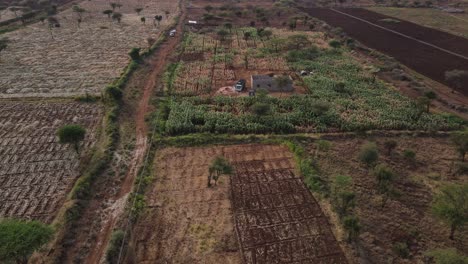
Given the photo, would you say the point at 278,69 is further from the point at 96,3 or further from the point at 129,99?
the point at 96,3

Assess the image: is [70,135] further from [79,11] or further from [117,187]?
[79,11]

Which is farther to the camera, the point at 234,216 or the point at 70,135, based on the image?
the point at 70,135

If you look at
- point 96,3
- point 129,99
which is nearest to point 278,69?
point 129,99

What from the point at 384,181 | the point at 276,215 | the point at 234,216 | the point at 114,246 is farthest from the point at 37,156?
the point at 384,181

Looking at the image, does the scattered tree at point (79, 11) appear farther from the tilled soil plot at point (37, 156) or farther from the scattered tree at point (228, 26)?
the tilled soil plot at point (37, 156)

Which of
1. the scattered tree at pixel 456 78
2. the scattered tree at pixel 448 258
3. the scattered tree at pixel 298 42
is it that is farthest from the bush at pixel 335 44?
the scattered tree at pixel 448 258
